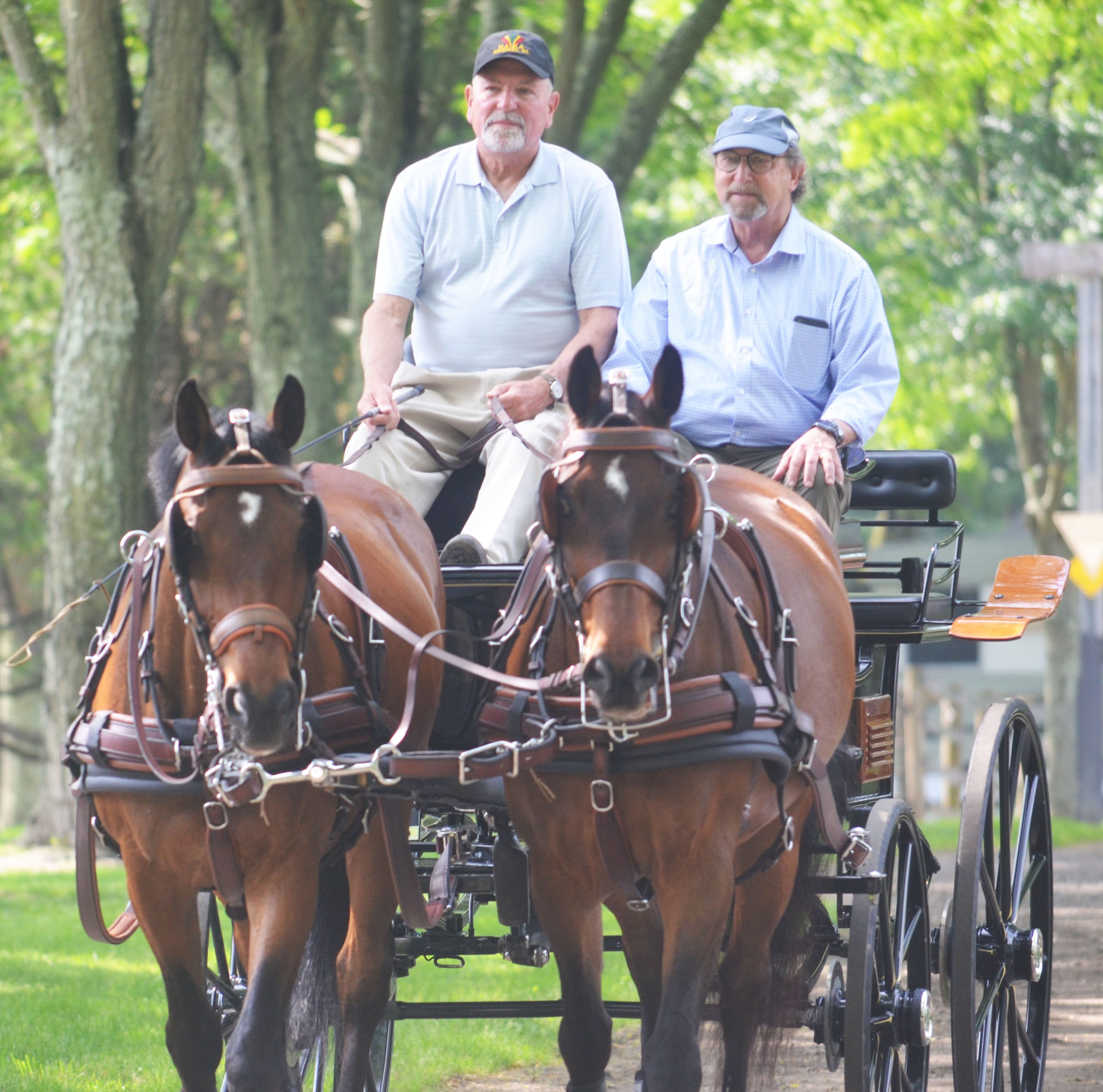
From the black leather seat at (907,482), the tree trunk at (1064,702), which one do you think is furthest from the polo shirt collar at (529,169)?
the tree trunk at (1064,702)

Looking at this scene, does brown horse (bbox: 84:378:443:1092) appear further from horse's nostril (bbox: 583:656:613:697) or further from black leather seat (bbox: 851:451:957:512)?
black leather seat (bbox: 851:451:957:512)

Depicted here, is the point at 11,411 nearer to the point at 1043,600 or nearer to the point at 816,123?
the point at 816,123

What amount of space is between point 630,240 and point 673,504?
41.3 ft

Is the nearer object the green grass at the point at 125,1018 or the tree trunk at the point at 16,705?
the green grass at the point at 125,1018

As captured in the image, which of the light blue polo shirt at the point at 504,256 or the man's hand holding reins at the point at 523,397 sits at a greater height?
the light blue polo shirt at the point at 504,256

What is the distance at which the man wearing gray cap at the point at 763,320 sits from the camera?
501cm

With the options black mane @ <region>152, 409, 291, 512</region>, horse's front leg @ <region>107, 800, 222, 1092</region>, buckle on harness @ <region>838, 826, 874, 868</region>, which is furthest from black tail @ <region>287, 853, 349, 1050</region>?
buckle on harness @ <region>838, 826, 874, 868</region>

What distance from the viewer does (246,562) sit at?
3.31m

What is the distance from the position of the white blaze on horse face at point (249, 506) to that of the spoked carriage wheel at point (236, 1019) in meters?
1.68

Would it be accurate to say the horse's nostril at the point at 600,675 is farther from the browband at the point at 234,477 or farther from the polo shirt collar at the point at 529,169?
the polo shirt collar at the point at 529,169

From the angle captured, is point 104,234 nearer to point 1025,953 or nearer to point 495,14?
point 495,14

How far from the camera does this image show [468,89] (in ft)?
17.0

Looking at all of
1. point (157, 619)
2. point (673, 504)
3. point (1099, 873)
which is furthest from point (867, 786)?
point (1099, 873)

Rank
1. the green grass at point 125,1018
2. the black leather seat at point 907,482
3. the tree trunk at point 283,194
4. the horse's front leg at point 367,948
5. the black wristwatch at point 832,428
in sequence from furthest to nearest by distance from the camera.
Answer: the tree trunk at point 283,194 → the black leather seat at point 907,482 → the green grass at point 125,1018 → the black wristwatch at point 832,428 → the horse's front leg at point 367,948
